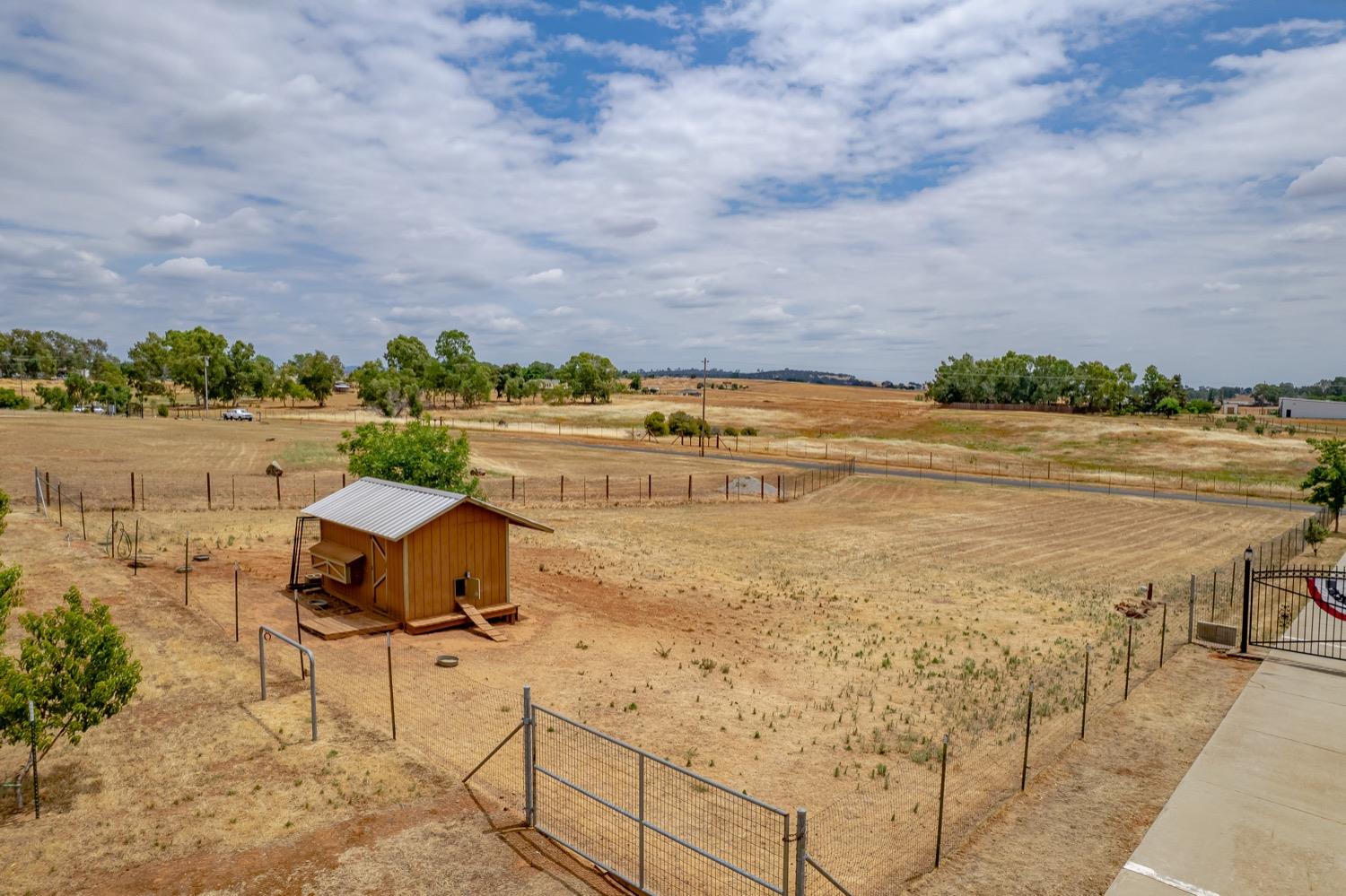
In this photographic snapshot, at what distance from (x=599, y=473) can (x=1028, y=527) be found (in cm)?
2758

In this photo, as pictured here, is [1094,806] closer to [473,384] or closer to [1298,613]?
[1298,613]

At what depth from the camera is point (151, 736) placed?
1227 cm

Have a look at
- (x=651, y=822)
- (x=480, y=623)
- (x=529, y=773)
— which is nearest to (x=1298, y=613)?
(x=651, y=822)

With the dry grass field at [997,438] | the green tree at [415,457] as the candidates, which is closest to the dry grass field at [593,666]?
the green tree at [415,457]

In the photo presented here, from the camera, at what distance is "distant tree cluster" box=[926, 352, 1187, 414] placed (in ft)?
459

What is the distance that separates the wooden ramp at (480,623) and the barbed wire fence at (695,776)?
1.57 metres

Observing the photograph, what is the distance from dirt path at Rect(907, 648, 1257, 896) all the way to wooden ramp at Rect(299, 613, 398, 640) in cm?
1403

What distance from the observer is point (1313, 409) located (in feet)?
450

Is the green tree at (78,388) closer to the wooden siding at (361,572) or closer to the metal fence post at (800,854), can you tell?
the wooden siding at (361,572)

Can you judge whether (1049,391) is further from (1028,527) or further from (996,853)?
(996,853)

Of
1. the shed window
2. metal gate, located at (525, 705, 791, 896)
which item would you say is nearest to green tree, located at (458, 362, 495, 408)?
the shed window

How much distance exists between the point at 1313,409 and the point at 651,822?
169 metres

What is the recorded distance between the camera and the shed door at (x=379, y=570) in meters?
19.9

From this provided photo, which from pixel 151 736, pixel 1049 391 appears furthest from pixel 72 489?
pixel 1049 391
